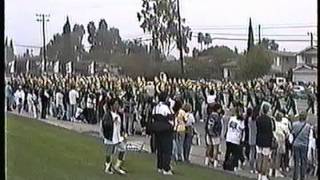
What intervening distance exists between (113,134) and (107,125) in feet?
0.46

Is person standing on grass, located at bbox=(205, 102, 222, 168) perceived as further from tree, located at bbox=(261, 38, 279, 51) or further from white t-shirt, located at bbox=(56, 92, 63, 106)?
tree, located at bbox=(261, 38, 279, 51)

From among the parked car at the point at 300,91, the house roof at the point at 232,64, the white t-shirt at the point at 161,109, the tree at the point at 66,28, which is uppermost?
the tree at the point at 66,28

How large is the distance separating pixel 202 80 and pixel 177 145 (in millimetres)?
2205

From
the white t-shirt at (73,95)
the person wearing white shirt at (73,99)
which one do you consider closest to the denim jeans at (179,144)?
the person wearing white shirt at (73,99)

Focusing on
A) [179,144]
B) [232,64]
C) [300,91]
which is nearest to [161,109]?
[179,144]

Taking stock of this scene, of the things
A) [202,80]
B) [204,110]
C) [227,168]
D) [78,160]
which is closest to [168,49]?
[202,80]

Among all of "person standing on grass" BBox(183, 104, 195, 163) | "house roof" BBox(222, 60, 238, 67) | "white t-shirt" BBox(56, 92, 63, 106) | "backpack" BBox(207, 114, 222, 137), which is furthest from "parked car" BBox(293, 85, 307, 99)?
"backpack" BBox(207, 114, 222, 137)

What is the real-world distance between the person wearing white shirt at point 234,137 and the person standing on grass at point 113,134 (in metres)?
1.21

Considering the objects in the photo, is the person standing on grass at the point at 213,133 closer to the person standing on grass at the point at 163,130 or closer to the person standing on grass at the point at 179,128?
the person standing on grass at the point at 179,128

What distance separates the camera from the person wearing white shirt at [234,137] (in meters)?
5.86

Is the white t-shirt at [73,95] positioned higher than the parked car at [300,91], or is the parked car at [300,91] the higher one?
the parked car at [300,91]

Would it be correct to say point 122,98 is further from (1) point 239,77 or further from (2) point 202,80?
(1) point 239,77

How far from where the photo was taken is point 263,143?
561 cm

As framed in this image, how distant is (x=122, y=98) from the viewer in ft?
14.1
